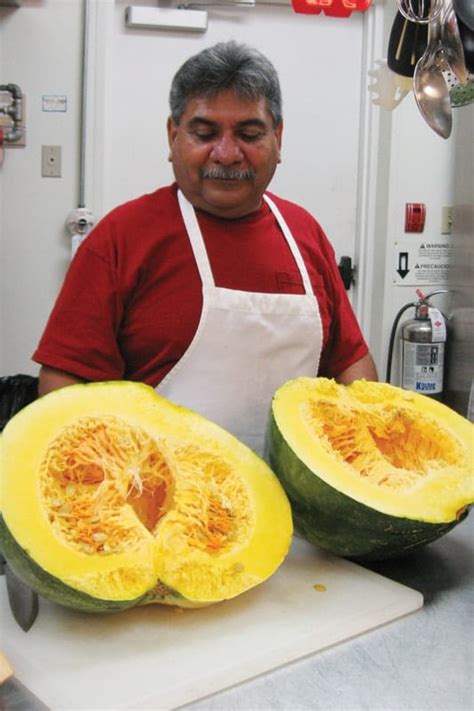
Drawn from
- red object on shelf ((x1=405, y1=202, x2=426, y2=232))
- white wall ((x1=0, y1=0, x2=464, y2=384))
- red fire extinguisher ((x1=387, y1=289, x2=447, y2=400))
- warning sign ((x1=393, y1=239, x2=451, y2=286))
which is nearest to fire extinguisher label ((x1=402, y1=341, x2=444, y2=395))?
red fire extinguisher ((x1=387, y1=289, x2=447, y2=400))

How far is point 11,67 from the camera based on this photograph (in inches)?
94.3

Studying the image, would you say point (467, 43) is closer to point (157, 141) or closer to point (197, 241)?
point (197, 241)

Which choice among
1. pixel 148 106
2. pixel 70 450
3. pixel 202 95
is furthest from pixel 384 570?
pixel 148 106

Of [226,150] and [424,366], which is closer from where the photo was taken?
[226,150]

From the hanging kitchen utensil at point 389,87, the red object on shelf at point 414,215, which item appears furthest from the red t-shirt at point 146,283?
the red object on shelf at point 414,215

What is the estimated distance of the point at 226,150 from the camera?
4.00 ft

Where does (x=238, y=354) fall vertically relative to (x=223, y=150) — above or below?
below

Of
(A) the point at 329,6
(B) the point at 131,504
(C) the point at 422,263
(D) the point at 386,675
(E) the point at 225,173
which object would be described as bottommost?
(D) the point at 386,675

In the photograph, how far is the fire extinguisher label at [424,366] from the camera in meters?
2.61

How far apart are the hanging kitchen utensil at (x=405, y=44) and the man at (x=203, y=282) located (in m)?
0.19

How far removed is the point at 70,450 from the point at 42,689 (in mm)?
218

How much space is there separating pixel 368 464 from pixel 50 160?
1892mm

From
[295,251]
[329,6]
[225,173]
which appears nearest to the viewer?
[225,173]

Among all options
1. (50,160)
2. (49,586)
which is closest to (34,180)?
(50,160)
